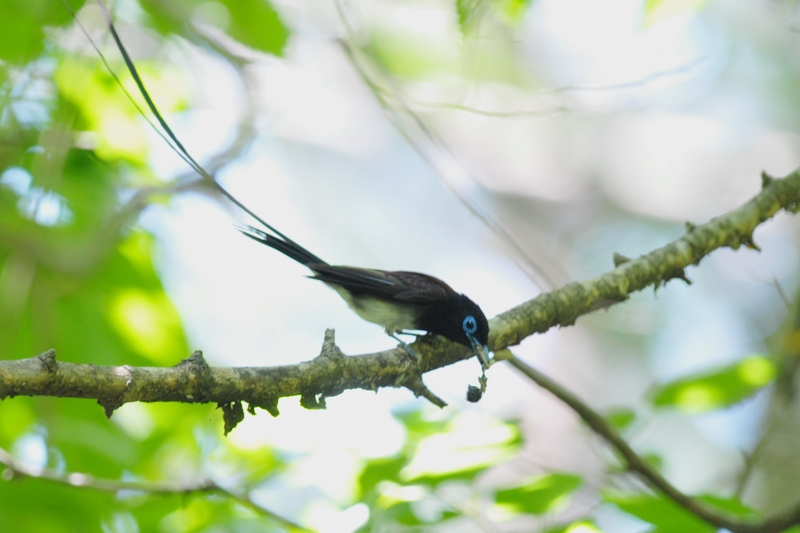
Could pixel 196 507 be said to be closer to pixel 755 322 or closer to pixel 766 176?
pixel 766 176

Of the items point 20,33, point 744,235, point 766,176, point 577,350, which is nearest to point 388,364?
point 20,33

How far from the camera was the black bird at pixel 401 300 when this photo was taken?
11.2 ft

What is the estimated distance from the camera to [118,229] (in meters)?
3.04

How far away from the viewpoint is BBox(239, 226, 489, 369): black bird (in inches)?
134

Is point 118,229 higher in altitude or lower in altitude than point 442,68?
lower

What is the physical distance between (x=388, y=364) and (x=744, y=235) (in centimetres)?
208

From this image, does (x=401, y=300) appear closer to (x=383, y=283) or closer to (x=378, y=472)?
(x=383, y=283)

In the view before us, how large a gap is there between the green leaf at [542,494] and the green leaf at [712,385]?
95cm

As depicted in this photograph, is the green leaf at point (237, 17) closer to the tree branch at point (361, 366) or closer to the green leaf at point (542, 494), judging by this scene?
the tree branch at point (361, 366)

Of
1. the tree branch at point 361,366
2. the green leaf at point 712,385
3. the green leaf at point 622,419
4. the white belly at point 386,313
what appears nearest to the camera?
the tree branch at point 361,366

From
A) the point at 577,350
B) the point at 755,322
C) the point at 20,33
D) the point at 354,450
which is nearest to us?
the point at 20,33

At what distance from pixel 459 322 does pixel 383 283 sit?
22.4 inches

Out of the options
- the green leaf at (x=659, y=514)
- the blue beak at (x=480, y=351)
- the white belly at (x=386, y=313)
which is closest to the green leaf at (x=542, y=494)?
the green leaf at (x=659, y=514)

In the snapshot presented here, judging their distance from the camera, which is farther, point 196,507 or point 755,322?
point 755,322
